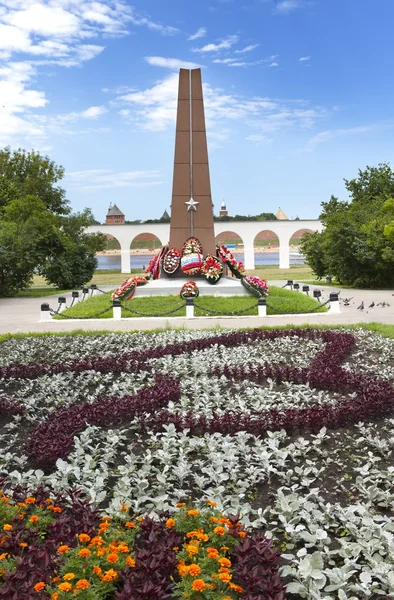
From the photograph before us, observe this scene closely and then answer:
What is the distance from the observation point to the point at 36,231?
23172 millimetres

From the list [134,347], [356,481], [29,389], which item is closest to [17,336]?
[134,347]

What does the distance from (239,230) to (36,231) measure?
20913 millimetres

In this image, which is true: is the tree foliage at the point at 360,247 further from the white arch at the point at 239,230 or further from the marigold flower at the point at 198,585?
the marigold flower at the point at 198,585

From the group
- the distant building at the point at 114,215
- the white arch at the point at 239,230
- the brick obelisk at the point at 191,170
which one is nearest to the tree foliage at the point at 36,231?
the white arch at the point at 239,230

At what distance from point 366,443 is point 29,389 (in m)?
3.21

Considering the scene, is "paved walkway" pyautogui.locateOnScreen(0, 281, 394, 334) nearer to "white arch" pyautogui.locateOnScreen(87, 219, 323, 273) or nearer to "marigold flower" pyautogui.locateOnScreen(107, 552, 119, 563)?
"marigold flower" pyautogui.locateOnScreen(107, 552, 119, 563)

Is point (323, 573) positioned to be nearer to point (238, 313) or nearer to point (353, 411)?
point (353, 411)

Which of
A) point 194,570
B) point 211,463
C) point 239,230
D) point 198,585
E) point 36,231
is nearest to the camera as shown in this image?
point 198,585

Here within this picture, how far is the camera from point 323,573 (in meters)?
2.43

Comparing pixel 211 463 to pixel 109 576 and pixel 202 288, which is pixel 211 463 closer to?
pixel 109 576

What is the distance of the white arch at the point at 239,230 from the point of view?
41.1 meters

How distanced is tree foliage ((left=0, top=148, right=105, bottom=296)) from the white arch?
6661 mm

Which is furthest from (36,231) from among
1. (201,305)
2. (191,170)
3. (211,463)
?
(211,463)

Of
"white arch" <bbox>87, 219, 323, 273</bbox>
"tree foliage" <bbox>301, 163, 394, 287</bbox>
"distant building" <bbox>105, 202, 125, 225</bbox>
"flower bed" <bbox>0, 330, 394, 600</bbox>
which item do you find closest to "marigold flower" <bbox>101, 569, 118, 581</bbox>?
"flower bed" <bbox>0, 330, 394, 600</bbox>
